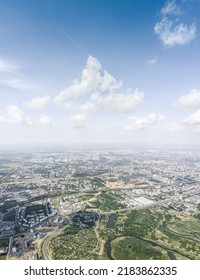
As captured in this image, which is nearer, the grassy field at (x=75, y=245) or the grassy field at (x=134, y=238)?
the grassy field at (x=75, y=245)

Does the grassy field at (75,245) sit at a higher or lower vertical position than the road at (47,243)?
higher

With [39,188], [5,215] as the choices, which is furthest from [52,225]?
[39,188]

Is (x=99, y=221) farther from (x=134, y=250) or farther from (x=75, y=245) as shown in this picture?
(x=134, y=250)

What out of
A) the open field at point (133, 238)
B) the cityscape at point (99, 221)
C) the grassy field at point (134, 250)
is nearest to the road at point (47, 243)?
the cityscape at point (99, 221)

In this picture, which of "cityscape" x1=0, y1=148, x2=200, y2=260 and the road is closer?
the road

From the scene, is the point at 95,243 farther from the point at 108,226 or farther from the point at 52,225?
the point at 52,225

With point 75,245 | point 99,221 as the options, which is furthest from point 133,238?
point 75,245

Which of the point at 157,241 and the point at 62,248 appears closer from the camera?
the point at 62,248

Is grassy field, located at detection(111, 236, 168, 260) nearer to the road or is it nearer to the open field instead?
the open field

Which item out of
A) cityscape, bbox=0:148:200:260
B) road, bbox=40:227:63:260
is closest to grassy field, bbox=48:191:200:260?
cityscape, bbox=0:148:200:260

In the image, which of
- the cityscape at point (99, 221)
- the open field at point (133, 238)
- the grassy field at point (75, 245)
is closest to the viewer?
the grassy field at point (75, 245)

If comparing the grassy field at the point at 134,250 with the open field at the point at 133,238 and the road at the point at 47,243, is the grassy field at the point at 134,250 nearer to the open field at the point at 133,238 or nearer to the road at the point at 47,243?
the open field at the point at 133,238
